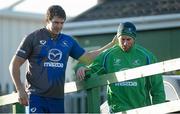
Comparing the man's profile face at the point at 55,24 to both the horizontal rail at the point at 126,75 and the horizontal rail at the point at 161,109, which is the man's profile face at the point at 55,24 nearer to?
the horizontal rail at the point at 126,75

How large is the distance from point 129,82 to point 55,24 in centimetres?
92

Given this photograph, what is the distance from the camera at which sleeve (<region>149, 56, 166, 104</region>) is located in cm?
647

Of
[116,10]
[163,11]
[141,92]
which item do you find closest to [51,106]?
[141,92]

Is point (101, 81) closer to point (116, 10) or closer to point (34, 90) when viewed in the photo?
point (34, 90)

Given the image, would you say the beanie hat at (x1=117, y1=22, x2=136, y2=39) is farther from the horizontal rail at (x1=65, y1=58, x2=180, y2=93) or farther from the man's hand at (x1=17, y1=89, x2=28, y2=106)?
the man's hand at (x1=17, y1=89, x2=28, y2=106)

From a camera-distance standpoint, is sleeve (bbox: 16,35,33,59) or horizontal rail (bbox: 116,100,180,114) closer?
horizontal rail (bbox: 116,100,180,114)

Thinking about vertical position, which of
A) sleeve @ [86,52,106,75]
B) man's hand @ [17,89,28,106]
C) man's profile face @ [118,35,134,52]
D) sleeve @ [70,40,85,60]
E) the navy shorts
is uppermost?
man's profile face @ [118,35,134,52]

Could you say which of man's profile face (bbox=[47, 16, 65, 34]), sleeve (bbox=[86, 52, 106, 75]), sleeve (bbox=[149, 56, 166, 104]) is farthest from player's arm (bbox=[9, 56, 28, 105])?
sleeve (bbox=[149, 56, 166, 104])

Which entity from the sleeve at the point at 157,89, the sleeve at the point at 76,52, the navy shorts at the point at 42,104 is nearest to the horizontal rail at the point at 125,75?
the sleeve at the point at 76,52

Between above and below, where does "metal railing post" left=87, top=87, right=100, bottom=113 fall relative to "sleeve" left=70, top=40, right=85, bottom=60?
below

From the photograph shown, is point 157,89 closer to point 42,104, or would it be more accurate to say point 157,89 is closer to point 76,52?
point 76,52

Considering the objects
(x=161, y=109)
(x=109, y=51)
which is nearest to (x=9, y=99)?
(x=109, y=51)

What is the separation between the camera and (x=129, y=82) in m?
6.46

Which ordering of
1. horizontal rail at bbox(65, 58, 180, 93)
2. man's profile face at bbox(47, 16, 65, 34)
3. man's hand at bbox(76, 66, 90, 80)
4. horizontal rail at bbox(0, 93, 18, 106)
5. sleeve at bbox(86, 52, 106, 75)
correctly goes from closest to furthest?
horizontal rail at bbox(65, 58, 180, 93) < man's profile face at bbox(47, 16, 65, 34) < man's hand at bbox(76, 66, 90, 80) < sleeve at bbox(86, 52, 106, 75) < horizontal rail at bbox(0, 93, 18, 106)
